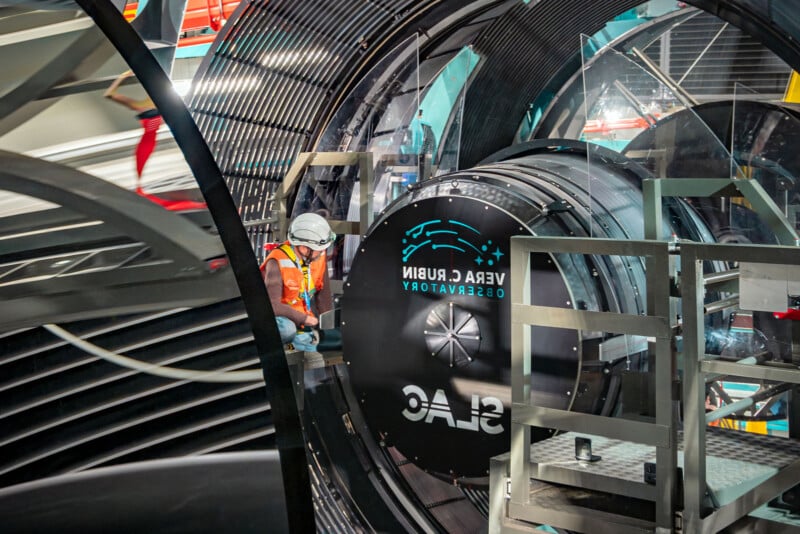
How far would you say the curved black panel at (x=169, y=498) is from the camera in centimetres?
Answer: 75

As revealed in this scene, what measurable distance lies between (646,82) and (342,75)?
249 centimetres

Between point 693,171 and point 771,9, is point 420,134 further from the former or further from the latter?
point 771,9

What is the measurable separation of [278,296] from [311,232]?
0.48 meters

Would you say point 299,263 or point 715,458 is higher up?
point 299,263

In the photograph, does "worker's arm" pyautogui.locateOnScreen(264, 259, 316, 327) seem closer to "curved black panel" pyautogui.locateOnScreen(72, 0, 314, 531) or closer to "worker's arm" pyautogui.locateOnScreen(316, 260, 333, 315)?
"worker's arm" pyautogui.locateOnScreen(316, 260, 333, 315)

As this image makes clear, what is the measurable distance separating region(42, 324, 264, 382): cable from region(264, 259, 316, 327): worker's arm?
562 cm

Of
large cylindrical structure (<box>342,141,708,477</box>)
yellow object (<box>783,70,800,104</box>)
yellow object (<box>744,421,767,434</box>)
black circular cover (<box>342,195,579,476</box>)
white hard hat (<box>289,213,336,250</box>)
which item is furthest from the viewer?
white hard hat (<box>289,213,336,250</box>)

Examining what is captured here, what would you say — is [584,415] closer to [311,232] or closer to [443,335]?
[443,335]

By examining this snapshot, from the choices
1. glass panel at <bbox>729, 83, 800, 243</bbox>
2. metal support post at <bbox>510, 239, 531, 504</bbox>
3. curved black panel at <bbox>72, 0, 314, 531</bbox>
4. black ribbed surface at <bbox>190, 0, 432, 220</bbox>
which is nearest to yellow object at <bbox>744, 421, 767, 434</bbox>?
glass panel at <bbox>729, 83, 800, 243</bbox>

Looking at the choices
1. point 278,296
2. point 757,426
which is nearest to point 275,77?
point 278,296

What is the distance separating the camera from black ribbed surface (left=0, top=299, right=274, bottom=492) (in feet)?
2.41

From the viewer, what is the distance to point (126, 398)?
78 cm

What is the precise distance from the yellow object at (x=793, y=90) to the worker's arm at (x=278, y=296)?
3.15 meters

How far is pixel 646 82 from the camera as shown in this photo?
16.4 feet
